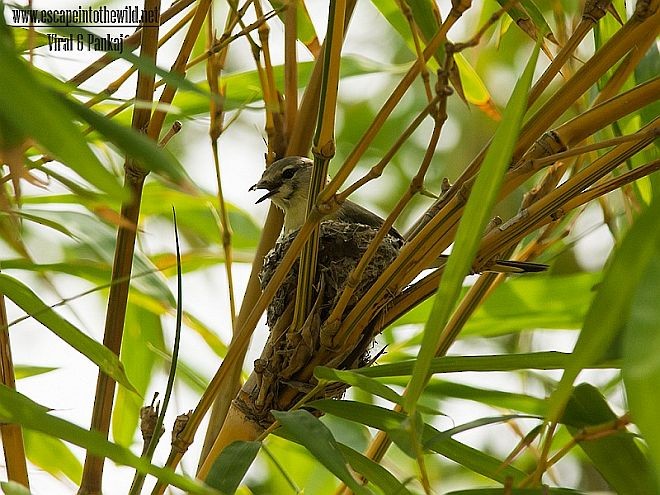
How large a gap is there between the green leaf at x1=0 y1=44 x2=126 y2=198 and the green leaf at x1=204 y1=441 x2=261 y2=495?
45 cm

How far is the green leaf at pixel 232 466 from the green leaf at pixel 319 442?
0.07 meters

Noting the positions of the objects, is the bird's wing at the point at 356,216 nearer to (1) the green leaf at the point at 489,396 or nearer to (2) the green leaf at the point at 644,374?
(1) the green leaf at the point at 489,396

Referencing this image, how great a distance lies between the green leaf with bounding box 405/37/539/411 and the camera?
84cm

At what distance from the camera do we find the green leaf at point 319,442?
3.23ft

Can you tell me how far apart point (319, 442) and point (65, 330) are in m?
0.35

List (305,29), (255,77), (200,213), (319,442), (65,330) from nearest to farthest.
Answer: (319,442)
(65,330)
(305,29)
(255,77)
(200,213)

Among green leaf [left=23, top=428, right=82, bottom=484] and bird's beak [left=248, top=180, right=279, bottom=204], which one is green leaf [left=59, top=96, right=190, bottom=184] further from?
bird's beak [left=248, top=180, right=279, bottom=204]

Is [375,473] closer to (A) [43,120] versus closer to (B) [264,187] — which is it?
(A) [43,120]

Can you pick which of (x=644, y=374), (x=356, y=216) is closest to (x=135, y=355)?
(x=356, y=216)

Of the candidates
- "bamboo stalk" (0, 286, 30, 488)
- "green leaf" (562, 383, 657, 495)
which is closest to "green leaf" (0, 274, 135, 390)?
"bamboo stalk" (0, 286, 30, 488)

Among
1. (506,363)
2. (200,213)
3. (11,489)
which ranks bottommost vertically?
(11,489)

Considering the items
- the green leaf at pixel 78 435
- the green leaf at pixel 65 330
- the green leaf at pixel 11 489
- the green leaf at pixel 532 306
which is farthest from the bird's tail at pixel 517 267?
the green leaf at pixel 11 489

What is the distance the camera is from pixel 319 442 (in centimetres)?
102

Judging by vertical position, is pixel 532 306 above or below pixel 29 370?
above
